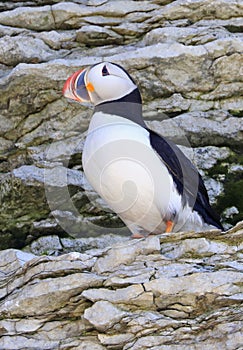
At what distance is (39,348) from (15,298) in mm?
575

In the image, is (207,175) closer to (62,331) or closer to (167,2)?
(167,2)

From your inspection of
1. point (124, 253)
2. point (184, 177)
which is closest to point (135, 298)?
point (124, 253)

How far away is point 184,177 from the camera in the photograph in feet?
25.6

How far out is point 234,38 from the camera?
34.2 ft

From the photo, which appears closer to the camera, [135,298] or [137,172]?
[135,298]

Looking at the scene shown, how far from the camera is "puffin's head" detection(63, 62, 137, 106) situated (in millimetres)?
8172

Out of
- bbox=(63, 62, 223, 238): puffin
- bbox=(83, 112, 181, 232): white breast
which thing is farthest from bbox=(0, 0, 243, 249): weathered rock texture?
bbox=(83, 112, 181, 232): white breast

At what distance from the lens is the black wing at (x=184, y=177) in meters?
7.70

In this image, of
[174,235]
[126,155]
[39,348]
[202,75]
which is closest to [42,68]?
[202,75]

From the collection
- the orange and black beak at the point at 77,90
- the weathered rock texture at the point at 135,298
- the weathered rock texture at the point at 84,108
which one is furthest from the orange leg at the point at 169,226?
the weathered rock texture at the point at 84,108

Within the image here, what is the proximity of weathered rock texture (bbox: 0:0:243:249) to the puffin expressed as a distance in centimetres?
157

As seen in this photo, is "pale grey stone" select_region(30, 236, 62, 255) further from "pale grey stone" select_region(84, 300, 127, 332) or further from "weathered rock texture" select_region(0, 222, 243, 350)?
"pale grey stone" select_region(84, 300, 127, 332)

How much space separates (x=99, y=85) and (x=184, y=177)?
1.28 metres

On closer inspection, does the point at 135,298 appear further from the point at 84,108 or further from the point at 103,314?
the point at 84,108
